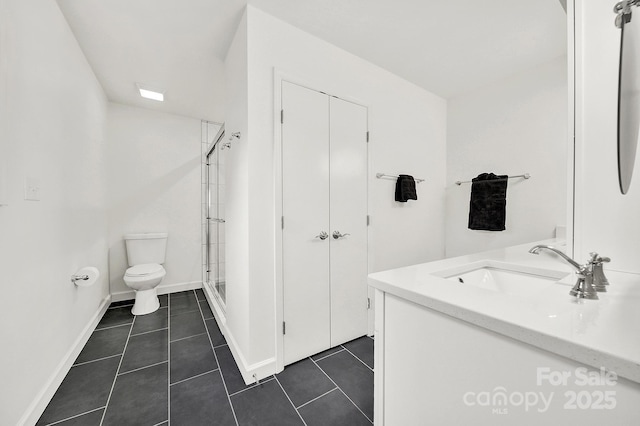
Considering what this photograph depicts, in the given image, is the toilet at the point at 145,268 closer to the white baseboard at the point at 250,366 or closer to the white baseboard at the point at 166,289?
the white baseboard at the point at 166,289

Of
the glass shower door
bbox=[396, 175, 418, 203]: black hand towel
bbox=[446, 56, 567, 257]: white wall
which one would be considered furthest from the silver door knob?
bbox=[446, 56, 567, 257]: white wall

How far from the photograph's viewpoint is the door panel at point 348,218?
1.92 m

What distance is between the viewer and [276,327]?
1.66 meters

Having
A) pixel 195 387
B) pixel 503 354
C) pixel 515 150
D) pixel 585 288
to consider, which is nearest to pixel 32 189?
pixel 195 387

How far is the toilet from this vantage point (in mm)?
2455

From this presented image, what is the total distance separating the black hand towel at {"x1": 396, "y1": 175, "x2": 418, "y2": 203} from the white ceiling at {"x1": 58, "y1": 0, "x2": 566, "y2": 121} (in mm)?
1019

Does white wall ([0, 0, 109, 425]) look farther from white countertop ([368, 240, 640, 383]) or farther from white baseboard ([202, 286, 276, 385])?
white countertop ([368, 240, 640, 383])

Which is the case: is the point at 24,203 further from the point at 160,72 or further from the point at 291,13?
the point at 291,13

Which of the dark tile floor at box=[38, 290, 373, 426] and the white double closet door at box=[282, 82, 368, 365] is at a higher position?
the white double closet door at box=[282, 82, 368, 365]

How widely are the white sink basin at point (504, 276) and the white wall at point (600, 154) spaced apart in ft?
0.48

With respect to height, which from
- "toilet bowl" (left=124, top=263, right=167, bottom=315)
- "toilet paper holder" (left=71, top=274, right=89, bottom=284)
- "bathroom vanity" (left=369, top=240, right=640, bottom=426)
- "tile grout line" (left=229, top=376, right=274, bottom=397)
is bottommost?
"tile grout line" (left=229, top=376, right=274, bottom=397)

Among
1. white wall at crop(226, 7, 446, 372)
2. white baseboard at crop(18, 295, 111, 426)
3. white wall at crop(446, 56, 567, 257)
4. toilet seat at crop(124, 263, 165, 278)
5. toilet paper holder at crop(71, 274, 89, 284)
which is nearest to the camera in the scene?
white baseboard at crop(18, 295, 111, 426)

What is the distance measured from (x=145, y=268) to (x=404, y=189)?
2.75m

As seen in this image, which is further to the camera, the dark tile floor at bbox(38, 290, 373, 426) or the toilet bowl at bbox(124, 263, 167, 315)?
the toilet bowl at bbox(124, 263, 167, 315)
